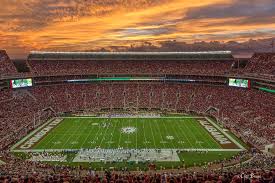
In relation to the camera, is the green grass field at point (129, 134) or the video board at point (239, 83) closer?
the green grass field at point (129, 134)

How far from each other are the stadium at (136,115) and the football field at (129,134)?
139 millimetres

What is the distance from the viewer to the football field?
4612 centimetres

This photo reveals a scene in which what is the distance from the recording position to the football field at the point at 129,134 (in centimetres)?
4612

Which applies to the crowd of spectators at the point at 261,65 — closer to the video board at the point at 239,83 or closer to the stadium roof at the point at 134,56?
the video board at the point at 239,83

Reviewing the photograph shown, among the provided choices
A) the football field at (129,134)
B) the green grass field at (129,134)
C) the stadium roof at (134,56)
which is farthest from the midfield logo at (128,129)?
the stadium roof at (134,56)

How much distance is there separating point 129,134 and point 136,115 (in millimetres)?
15682

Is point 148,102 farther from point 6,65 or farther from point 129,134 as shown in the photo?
point 6,65

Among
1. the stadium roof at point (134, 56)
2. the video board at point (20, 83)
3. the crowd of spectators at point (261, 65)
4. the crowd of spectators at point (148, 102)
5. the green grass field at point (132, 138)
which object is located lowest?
the green grass field at point (132, 138)

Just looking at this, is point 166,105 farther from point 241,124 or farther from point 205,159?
point 205,159

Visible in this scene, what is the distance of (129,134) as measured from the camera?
51938 millimetres

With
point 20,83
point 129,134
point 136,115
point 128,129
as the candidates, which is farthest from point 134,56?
point 129,134

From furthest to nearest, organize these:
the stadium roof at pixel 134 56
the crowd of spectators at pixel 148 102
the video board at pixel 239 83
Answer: the stadium roof at pixel 134 56 < the video board at pixel 239 83 < the crowd of spectators at pixel 148 102

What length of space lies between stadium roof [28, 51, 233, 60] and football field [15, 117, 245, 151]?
3323cm

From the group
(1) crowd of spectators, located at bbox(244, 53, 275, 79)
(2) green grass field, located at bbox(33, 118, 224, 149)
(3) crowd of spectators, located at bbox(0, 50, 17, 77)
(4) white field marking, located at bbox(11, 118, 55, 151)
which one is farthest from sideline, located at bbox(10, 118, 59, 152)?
(1) crowd of spectators, located at bbox(244, 53, 275, 79)
